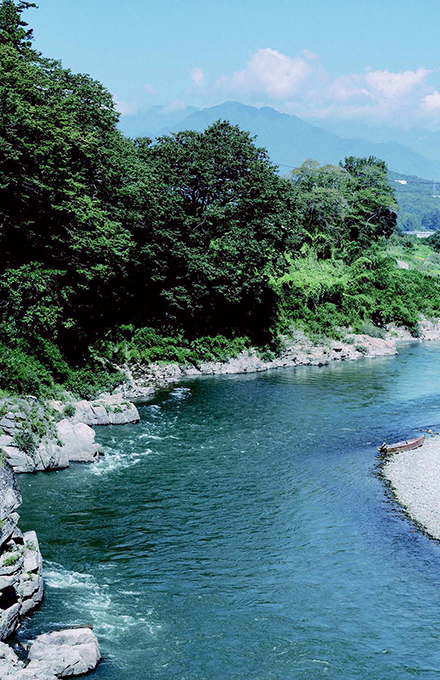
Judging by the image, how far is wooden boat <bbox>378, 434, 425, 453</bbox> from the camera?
34.4 metres

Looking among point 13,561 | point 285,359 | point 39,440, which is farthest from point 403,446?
point 285,359

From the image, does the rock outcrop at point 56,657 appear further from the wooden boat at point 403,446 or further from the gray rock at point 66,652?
the wooden boat at point 403,446

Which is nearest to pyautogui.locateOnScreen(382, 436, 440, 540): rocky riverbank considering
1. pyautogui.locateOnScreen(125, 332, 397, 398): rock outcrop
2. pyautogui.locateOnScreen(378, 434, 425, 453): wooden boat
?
pyautogui.locateOnScreen(378, 434, 425, 453): wooden boat

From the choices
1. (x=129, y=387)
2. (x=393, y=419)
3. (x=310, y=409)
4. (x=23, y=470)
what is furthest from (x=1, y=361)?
(x=393, y=419)

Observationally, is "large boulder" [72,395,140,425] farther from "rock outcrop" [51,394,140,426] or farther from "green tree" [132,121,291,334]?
"green tree" [132,121,291,334]

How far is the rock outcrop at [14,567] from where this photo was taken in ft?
60.5

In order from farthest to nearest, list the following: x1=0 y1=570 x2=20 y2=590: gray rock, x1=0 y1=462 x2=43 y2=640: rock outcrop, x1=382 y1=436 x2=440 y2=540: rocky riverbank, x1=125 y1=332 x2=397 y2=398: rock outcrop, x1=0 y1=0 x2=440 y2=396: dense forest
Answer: x1=125 y1=332 x2=397 y2=398: rock outcrop → x1=0 y1=0 x2=440 y2=396: dense forest → x1=382 y1=436 x2=440 y2=540: rocky riverbank → x1=0 y1=570 x2=20 y2=590: gray rock → x1=0 y1=462 x2=43 y2=640: rock outcrop

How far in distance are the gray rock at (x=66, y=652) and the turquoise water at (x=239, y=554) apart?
1.67ft

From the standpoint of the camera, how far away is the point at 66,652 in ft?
55.6

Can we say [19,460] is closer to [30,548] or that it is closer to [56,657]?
[30,548]

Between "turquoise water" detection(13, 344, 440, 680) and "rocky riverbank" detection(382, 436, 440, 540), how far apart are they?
79 centimetres

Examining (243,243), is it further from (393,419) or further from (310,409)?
(393,419)

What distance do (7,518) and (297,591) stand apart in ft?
32.2

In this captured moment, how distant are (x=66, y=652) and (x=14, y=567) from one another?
132 inches
